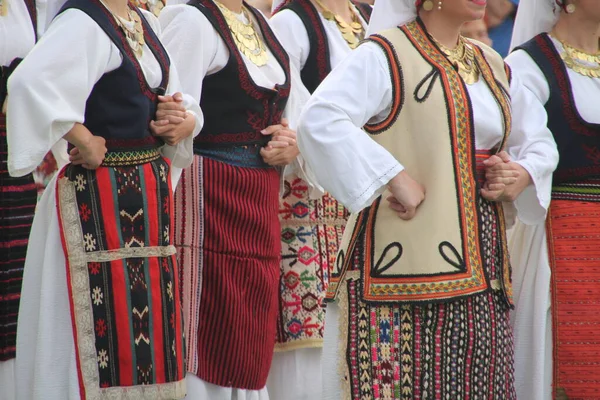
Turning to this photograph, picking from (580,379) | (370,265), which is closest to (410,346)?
(370,265)

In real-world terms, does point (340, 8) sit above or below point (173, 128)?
above

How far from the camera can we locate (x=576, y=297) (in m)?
4.01

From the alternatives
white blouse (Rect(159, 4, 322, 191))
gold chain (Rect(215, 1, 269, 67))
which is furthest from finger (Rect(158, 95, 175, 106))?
Result: gold chain (Rect(215, 1, 269, 67))

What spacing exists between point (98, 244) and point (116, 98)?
46cm

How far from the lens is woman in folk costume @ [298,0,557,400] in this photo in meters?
3.20

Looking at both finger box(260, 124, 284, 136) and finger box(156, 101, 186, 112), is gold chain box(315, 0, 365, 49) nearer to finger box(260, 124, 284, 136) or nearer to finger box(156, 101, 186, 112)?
finger box(260, 124, 284, 136)

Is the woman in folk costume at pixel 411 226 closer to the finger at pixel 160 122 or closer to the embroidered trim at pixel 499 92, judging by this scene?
the embroidered trim at pixel 499 92

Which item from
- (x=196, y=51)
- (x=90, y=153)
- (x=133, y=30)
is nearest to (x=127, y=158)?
(x=90, y=153)

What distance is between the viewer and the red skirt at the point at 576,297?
397 cm

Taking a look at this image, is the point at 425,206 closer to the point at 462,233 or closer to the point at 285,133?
the point at 462,233

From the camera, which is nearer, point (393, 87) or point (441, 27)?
point (393, 87)

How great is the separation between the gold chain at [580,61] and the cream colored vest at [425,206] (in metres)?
0.98

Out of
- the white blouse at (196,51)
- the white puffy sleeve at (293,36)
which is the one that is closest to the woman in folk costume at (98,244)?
the white blouse at (196,51)

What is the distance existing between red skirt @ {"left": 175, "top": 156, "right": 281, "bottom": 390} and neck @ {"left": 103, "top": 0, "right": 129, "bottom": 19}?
0.72 metres
